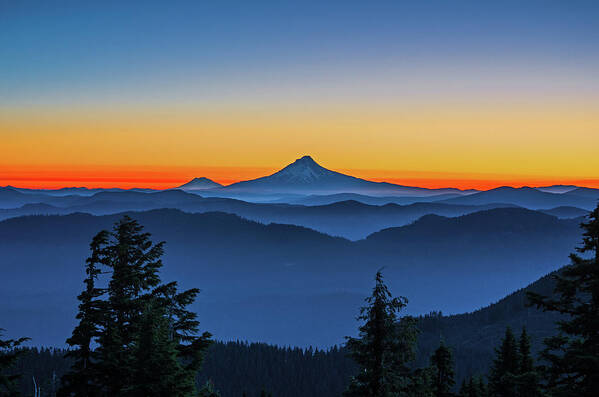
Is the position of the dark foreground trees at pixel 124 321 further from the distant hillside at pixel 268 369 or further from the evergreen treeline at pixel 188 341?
the distant hillside at pixel 268 369

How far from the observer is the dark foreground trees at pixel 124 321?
1969cm

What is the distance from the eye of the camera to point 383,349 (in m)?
18.4

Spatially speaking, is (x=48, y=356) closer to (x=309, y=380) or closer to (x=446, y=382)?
(x=309, y=380)

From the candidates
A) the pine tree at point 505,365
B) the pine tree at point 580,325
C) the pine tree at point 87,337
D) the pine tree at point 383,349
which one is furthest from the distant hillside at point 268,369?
the pine tree at point 580,325

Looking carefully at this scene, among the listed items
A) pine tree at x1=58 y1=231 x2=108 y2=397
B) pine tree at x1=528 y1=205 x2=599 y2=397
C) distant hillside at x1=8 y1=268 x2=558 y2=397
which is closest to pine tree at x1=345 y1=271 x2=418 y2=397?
pine tree at x1=528 y1=205 x2=599 y2=397

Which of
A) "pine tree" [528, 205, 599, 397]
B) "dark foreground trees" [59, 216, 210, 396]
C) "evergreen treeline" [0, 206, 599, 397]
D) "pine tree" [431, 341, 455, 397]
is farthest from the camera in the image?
"pine tree" [431, 341, 455, 397]

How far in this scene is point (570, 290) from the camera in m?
15.6

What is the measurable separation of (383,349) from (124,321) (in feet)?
34.9

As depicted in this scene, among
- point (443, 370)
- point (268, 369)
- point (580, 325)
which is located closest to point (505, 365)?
point (443, 370)

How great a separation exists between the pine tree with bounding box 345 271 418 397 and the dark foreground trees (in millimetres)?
5799

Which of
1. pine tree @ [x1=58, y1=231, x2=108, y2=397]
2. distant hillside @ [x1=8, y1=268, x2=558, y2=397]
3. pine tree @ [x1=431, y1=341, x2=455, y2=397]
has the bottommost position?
distant hillside @ [x1=8, y1=268, x2=558, y2=397]

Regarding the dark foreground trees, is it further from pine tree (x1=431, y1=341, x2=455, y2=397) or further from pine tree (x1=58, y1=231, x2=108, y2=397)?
pine tree (x1=431, y1=341, x2=455, y2=397)

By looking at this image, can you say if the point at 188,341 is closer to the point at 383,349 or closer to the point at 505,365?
the point at 383,349

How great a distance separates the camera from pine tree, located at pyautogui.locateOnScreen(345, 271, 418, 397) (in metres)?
17.9
